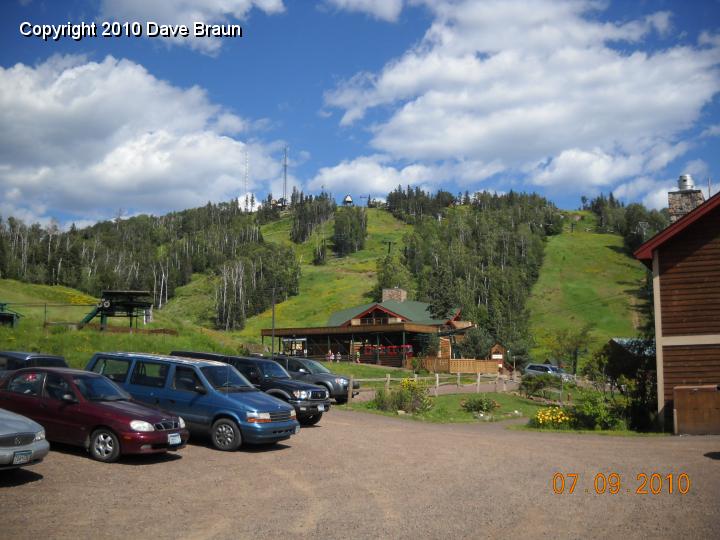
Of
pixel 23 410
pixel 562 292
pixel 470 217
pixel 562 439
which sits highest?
pixel 470 217

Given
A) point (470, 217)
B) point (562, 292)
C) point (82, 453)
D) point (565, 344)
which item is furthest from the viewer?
point (470, 217)

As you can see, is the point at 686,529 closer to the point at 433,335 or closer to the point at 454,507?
the point at 454,507

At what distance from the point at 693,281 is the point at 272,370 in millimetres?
12850

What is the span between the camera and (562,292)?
359 feet

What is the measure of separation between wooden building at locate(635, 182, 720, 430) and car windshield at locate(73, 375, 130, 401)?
596 inches

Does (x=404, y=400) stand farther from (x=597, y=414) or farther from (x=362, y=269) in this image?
(x=362, y=269)

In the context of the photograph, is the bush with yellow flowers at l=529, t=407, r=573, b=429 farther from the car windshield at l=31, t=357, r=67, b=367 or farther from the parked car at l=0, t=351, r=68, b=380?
the parked car at l=0, t=351, r=68, b=380

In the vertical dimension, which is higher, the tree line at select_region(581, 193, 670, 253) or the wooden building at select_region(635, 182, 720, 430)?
the tree line at select_region(581, 193, 670, 253)

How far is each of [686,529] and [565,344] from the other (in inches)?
1823

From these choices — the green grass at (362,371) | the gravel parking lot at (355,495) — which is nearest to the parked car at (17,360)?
the gravel parking lot at (355,495)

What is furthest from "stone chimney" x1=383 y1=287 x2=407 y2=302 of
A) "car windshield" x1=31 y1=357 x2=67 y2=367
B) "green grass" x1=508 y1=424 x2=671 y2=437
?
"car windshield" x1=31 y1=357 x2=67 y2=367

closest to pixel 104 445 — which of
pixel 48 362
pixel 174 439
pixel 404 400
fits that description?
pixel 174 439

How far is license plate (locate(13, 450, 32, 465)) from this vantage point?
27.9 ft

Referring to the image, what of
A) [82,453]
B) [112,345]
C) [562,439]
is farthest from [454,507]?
[112,345]
